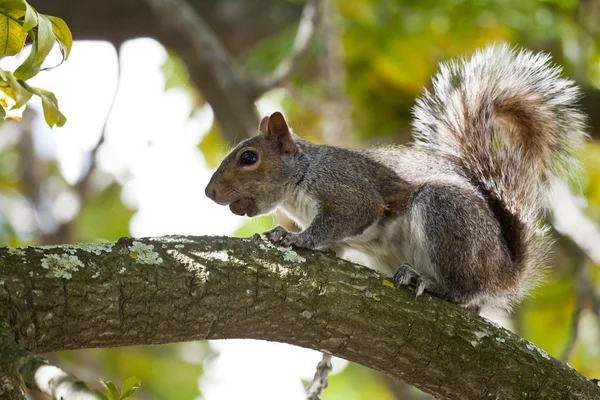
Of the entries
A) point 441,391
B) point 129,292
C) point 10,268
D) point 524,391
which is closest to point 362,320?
point 441,391

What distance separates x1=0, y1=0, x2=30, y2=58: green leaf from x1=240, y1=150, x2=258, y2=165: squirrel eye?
202cm

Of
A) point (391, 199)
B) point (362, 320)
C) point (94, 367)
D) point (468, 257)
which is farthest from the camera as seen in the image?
point (94, 367)

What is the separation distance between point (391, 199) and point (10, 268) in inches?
80.0

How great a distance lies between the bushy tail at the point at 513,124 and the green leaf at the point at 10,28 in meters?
2.37

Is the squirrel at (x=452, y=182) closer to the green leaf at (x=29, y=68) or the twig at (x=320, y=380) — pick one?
the twig at (x=320, y=380)

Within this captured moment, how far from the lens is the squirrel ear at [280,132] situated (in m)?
4.02

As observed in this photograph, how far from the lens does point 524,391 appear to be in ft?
8.65

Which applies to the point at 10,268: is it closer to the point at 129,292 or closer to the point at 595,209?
the point at 129,292

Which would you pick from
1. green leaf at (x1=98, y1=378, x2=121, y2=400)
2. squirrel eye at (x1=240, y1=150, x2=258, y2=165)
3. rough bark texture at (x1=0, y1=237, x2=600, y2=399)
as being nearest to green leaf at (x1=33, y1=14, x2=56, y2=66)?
rough bark texture at (x1=0, y1=237, x2=600, y2=399)

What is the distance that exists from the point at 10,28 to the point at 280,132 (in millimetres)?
2235

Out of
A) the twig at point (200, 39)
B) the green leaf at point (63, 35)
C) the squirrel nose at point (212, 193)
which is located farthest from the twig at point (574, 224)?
the green leaf at point (63, 35)

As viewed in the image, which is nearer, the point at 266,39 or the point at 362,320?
the point at 362,320

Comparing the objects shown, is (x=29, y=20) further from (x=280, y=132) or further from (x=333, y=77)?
(x=333, y=77)

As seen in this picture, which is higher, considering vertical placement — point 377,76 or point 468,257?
point 377,76
